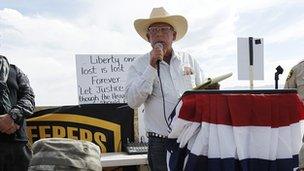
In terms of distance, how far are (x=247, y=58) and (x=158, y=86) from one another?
9.48ft

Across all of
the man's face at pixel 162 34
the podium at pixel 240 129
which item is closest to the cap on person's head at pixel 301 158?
the podium at pixel 240 129

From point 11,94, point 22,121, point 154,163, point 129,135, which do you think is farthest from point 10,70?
point 154,163

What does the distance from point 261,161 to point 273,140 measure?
4.1 inches

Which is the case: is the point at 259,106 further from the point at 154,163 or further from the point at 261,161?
the point at 154,163

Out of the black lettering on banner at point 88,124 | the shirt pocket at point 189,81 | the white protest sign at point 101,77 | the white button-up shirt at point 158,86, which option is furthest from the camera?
Answer: the white protest sign at point 101,77

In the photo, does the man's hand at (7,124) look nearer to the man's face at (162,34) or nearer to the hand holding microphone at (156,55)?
the man's face at (162,34)

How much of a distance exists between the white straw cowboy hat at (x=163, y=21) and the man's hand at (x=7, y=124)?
1281 millimetres

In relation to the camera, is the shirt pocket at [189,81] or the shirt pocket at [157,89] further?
the shirt pocket at [189,81]

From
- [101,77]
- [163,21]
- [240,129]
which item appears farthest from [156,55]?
[101,77]

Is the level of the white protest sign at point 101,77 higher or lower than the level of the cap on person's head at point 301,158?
higher

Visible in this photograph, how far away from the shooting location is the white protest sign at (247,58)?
18.3 ft

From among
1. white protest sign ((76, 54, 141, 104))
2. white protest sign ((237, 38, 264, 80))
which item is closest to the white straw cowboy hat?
A: white protest sign ((76, 54, 141, 104))

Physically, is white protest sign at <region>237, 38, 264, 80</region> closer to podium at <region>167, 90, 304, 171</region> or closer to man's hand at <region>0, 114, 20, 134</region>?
man's hand at <region>0, 114, 20, 134</region>

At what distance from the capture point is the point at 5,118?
11.9 feet
